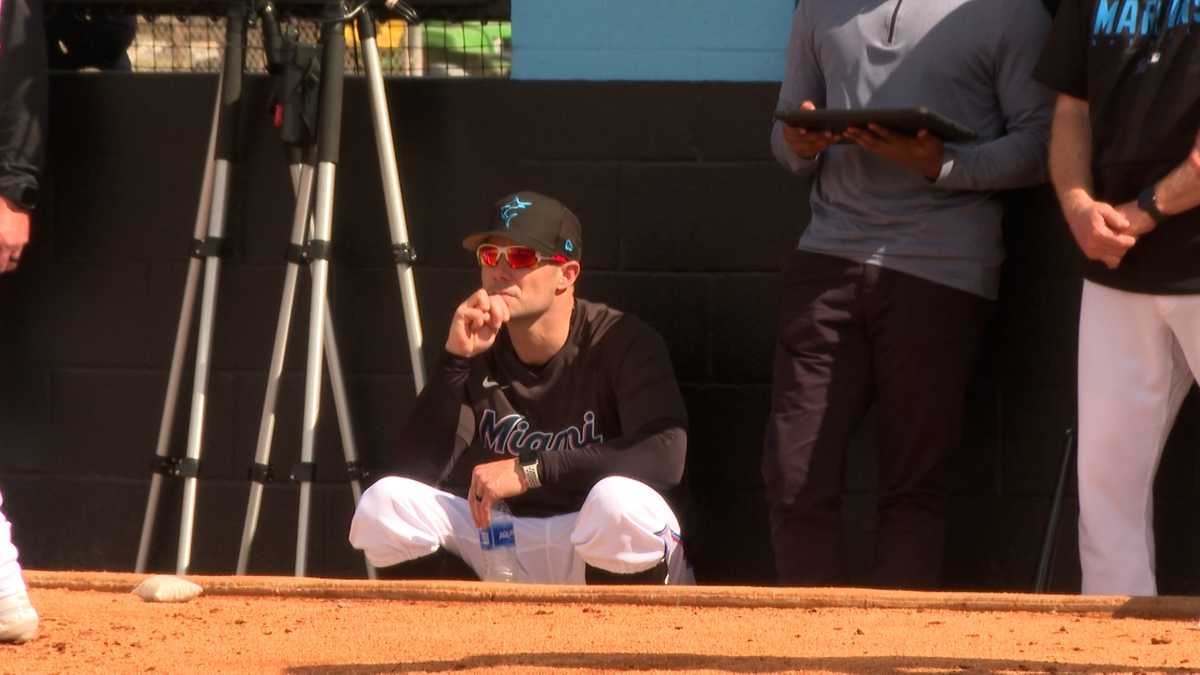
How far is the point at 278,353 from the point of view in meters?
4.82

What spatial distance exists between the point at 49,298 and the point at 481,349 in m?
1.50

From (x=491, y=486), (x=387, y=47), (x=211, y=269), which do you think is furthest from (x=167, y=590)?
(x=387, y=47)

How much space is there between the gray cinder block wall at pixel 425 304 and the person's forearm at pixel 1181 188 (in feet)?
2.86

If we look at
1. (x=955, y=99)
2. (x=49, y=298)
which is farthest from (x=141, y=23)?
(x=955, y=99)

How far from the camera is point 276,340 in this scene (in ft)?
15.8

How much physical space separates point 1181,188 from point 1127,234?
14cm

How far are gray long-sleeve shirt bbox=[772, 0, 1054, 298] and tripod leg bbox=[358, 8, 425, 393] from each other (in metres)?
1.09

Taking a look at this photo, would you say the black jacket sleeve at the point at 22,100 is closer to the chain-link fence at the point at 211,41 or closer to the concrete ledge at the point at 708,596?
the chain-link fence at the point at 211,41

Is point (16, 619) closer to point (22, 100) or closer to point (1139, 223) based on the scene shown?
point (22, 100)

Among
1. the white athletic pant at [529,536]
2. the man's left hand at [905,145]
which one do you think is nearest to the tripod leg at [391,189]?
the white athletic pant at [529,536]

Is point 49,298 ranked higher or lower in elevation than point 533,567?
higher

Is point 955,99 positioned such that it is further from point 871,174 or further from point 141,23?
point 141,23

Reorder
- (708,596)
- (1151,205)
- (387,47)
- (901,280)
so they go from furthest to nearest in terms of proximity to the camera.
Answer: (387,47), (901,280), (1151,205), (708,596)

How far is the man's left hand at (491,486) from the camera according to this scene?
4.23 metres
